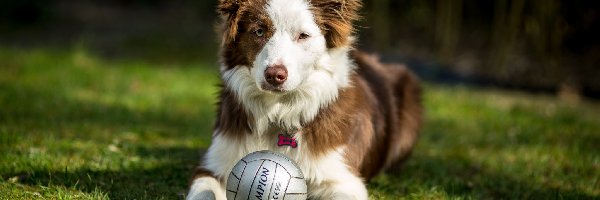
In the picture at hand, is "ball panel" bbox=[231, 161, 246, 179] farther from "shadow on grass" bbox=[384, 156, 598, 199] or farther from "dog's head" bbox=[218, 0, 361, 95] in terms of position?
"shadow on grass" bbox=[384, 156, 598, 199]

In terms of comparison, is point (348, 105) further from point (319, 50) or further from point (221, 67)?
point (221, 67)

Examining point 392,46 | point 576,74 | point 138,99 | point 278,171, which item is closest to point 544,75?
point 576,74

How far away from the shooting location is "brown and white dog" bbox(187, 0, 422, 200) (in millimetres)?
4055

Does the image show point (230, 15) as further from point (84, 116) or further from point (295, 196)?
point (84, 116)

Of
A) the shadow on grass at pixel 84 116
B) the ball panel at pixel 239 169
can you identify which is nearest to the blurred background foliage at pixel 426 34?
the shadow on grass at pixel 84 116

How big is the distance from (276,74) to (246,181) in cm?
58

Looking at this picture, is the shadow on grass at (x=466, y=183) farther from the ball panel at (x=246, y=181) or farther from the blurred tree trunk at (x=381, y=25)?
Answer: the blurred tree trunk at (x=381, y=25)

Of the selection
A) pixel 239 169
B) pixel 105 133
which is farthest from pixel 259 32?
pixel 105 133

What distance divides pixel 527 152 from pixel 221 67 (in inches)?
123

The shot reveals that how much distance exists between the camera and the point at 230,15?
4.27 metres

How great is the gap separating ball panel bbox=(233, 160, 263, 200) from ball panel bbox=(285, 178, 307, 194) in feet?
0.62

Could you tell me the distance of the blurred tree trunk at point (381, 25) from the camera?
11.5 meters

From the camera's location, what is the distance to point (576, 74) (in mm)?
9930

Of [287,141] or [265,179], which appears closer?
[265,179]
